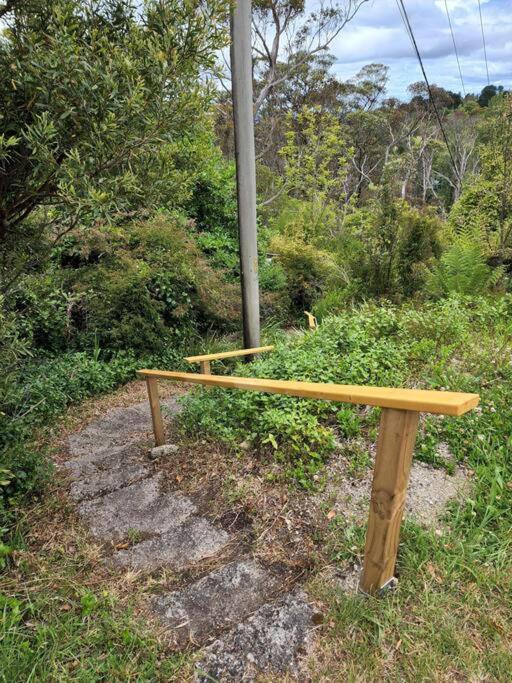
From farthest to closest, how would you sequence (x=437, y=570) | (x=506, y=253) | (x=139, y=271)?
(x=506, y=253)
(x=139, y=271)
(x=437, y=570)

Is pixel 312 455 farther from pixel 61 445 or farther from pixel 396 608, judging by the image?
pixel 61 445

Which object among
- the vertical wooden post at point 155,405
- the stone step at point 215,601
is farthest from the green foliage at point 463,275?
the stone step at point 215,601

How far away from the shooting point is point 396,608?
1820mm

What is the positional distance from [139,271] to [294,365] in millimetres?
3737

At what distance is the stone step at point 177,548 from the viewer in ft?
7.68

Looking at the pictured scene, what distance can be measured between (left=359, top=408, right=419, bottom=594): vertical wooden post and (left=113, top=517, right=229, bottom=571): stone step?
96cm

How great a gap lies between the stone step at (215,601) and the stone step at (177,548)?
0.70 feet

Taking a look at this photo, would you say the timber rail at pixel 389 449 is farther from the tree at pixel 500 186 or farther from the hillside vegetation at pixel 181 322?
the tree at pixel 500 186

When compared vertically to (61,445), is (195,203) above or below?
above

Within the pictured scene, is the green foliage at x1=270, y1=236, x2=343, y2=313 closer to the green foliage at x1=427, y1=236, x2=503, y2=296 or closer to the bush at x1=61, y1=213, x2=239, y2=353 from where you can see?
the bush at x1=61, y1=213, x2=239, y2=353

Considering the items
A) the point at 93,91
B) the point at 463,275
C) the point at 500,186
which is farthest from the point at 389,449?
the point at 500,186

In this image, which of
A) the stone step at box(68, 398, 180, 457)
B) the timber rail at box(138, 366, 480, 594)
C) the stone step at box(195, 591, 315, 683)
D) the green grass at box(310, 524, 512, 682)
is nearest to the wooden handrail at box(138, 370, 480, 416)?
the timber rail at box(138, 366, 480, 594)

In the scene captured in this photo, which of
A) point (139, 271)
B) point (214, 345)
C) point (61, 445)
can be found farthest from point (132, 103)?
point (214, 345)

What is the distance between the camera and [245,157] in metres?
4.69
